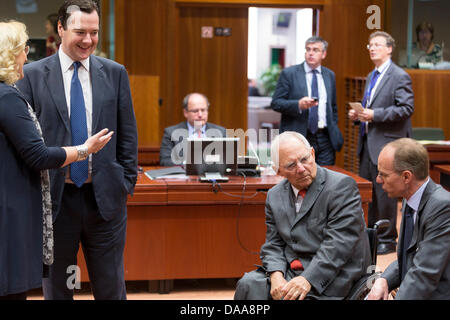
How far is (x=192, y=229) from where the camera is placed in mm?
4688

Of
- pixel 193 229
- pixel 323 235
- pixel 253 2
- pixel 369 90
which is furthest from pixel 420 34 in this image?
pixel 323 235

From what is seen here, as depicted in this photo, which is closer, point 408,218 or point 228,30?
point 408,218

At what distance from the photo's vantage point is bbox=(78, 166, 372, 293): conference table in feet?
15.1

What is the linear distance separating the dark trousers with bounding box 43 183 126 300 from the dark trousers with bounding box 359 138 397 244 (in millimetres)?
3094

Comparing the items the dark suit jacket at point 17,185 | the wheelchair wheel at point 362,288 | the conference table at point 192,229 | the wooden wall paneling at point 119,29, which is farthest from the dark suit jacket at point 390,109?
the dark suit jacket at point 17,185

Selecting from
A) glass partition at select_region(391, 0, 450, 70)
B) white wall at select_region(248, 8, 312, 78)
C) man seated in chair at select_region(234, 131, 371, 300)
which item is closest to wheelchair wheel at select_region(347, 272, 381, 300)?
man seated in chair at select_region(234, 131, 371, 300)

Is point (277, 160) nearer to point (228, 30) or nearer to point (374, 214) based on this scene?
point (374, 214)

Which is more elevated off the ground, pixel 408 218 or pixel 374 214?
pixel 408 218

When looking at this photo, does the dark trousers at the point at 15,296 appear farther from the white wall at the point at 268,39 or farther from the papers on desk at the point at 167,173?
the white wall at the point at 268,39

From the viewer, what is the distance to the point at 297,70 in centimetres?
632

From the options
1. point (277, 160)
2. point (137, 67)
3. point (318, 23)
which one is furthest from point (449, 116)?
point (277, 160)

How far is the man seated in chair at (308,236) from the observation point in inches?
122

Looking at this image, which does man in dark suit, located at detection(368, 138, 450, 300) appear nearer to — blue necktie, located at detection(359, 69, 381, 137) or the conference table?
the conference table

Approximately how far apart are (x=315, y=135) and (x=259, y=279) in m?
3.12
